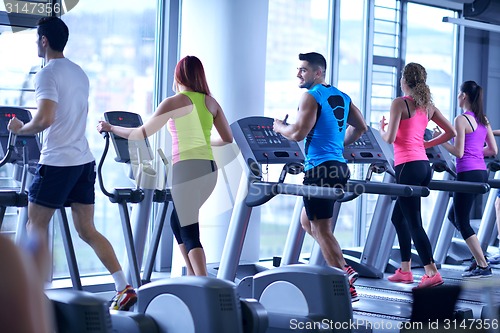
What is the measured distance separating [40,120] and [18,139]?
514 mm

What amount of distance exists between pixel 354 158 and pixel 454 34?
157 inches

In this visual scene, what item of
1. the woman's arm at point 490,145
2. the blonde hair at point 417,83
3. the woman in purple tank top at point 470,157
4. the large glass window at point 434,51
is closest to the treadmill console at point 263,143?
the blonde hair at point 417,83

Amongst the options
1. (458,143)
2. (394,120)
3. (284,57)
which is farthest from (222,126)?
(284,57)

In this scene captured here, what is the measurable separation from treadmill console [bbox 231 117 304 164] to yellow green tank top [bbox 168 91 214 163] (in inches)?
20.8

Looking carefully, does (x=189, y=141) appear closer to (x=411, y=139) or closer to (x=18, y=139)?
(x=18, y=139)

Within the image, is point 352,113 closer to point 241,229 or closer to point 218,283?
point 241,229

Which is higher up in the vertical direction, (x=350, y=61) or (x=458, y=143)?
(x=350, y=61)

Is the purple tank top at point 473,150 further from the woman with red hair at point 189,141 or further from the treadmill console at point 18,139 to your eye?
the treadmill console at point 18,139

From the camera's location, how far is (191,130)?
4.07m

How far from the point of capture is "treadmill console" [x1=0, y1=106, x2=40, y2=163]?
158 inches

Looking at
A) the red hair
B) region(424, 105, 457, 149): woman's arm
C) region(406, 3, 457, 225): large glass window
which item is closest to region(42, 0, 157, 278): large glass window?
the red hair

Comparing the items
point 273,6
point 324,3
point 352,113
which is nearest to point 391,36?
point 324,3

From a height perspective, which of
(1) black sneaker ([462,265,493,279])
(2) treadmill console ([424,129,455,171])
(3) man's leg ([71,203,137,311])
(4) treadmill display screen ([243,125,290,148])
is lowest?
(1) black sneaker ([462,265,493,279])

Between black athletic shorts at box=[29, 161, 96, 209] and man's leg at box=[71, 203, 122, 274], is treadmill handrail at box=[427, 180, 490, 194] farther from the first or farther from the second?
black athletic shorts at box=[29, 161, 96, 209]
